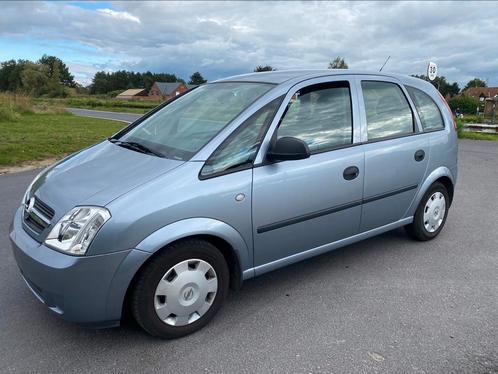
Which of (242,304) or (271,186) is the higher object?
(271,186)

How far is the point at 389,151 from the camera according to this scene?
376cm

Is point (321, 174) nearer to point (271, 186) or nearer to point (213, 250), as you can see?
point (271, 186)

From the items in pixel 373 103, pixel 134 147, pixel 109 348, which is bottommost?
pixel 109 348

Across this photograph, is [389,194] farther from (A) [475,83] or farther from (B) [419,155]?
(A) [475,83]

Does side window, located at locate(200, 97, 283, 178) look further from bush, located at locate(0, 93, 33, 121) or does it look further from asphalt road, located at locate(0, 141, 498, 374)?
bush, located at locate(0, 93, 33, 121)

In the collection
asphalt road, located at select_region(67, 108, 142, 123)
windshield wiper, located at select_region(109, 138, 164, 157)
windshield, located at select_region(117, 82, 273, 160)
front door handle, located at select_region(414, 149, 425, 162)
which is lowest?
asphalt road, located at select_region(67, 108, 142, 123)

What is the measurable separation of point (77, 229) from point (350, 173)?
209 cm

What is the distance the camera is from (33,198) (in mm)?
2875

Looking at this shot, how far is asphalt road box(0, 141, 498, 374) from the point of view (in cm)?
252

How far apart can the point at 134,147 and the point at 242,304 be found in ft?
4.76

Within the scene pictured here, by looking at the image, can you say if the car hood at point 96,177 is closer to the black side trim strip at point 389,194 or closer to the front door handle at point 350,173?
the front door handle at point 350,173

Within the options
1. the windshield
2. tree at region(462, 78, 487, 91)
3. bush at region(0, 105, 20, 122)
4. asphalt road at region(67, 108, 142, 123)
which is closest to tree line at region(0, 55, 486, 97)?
tree at region(462, 78, 487, 91)

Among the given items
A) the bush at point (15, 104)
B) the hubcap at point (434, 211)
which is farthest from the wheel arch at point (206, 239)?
the bush at point (15, 104)

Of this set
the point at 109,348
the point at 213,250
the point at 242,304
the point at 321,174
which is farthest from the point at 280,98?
the point at 109,348
